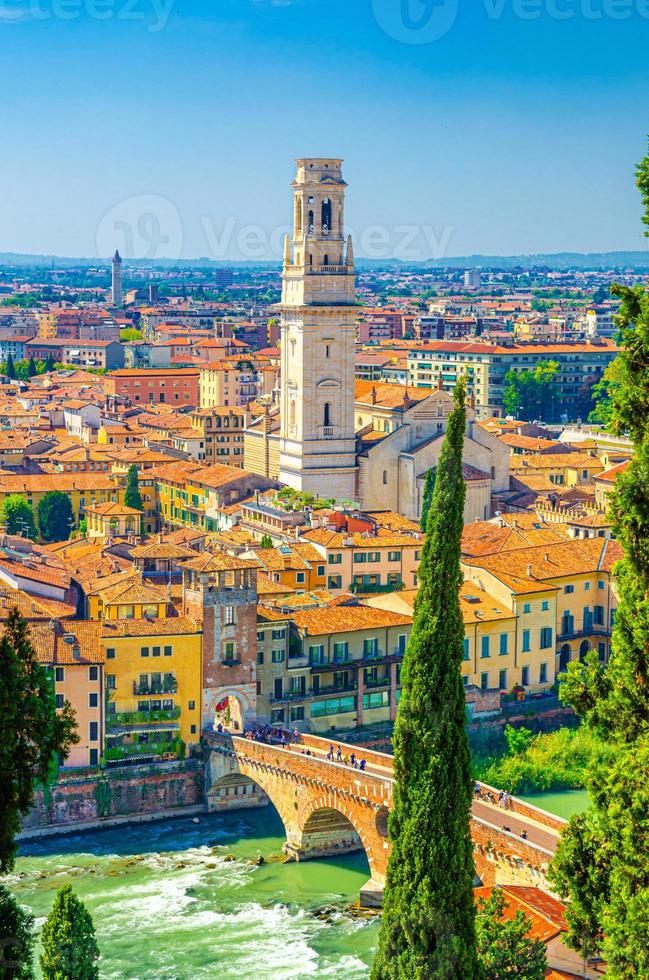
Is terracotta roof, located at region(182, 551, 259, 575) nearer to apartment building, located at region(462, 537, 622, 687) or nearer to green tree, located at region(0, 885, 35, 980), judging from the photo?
apartment building, located at region(462, 537, 622, 687)

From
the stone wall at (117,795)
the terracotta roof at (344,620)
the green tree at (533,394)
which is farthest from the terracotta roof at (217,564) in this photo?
the green tree at (533,394)

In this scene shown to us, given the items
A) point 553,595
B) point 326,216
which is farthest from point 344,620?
point 326,216

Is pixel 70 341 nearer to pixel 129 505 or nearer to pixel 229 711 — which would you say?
pixel 129 505

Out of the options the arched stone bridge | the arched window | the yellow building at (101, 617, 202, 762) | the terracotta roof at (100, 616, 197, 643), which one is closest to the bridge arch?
the arched stone bridge

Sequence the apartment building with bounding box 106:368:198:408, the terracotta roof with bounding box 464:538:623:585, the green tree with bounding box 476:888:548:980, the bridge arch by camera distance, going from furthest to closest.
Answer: the apartment building with bounding box 106:368:198:408
the terracotta roof with bounding box 464:538:623:585
the bridge arch
the green tree with bounding box 476:888:548:980

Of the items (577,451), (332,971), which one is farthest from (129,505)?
(332,971)

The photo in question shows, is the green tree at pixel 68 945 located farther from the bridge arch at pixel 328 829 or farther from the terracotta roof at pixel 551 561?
the terracotta roof at pixel 551 561
